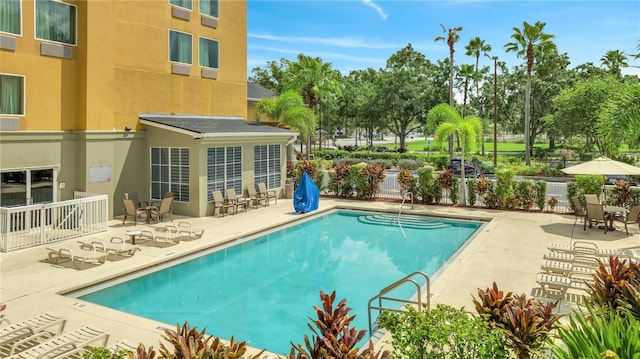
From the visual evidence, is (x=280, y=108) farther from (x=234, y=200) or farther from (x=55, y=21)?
(x=55, y=21)

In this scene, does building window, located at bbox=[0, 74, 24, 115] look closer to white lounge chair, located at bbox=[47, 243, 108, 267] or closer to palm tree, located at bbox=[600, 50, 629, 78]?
white lounge chair, located at bbox=[47, 243, 108, 267]

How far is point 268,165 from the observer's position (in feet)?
76.9

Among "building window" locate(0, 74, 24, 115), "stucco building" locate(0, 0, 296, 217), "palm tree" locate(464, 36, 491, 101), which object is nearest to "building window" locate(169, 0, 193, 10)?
"stucco building" locate(0, 0, 296, 217)

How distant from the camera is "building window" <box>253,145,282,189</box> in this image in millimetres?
22609

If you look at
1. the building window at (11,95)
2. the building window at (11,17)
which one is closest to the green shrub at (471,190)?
the building window at (11,95)

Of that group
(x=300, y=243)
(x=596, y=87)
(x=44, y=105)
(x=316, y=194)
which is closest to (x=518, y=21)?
(x=596, y=87)

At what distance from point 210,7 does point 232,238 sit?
12.6 m

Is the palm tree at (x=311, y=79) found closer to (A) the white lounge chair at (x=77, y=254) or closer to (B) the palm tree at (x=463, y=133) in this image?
(B) the palm tree at (x=463, y=133)

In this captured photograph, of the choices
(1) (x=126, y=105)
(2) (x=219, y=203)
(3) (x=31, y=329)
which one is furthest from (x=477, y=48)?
(3) (x=31, y=329)

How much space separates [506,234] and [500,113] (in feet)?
165

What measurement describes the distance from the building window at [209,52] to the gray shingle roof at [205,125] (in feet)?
8.54

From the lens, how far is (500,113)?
204ft

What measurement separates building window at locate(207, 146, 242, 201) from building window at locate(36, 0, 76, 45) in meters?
6.53

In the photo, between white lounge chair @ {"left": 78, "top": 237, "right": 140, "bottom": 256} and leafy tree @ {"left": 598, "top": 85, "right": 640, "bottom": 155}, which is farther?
leafy tree @ {"left": 598, "top": 85, "right": 640, "bottom": 155}
